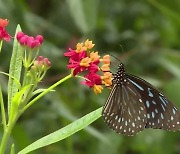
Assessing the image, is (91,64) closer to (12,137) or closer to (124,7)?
(12,137)

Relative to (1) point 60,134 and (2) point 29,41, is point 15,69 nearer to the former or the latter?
(2) point 29,41

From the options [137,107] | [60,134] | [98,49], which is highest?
[98,49]

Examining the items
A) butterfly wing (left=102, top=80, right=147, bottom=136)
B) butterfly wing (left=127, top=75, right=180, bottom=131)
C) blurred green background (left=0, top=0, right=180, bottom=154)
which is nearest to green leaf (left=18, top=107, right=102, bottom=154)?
butterfly wing (left=102, top=80, right=147, bottom=136)

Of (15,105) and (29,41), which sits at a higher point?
(29,41)

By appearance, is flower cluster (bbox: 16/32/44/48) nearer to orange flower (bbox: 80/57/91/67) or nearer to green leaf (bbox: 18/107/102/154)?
orange flower (bbox: 80/57/91/67)

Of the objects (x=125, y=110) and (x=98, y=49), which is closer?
(x=125, y=110)

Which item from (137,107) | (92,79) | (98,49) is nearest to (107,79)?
(92,79)

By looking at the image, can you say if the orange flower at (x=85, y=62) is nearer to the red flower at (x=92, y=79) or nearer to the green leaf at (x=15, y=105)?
the red flower at (x=92, y=79)

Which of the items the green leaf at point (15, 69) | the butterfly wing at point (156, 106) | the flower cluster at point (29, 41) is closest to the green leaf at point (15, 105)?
the green leaf at point (15, 69)
